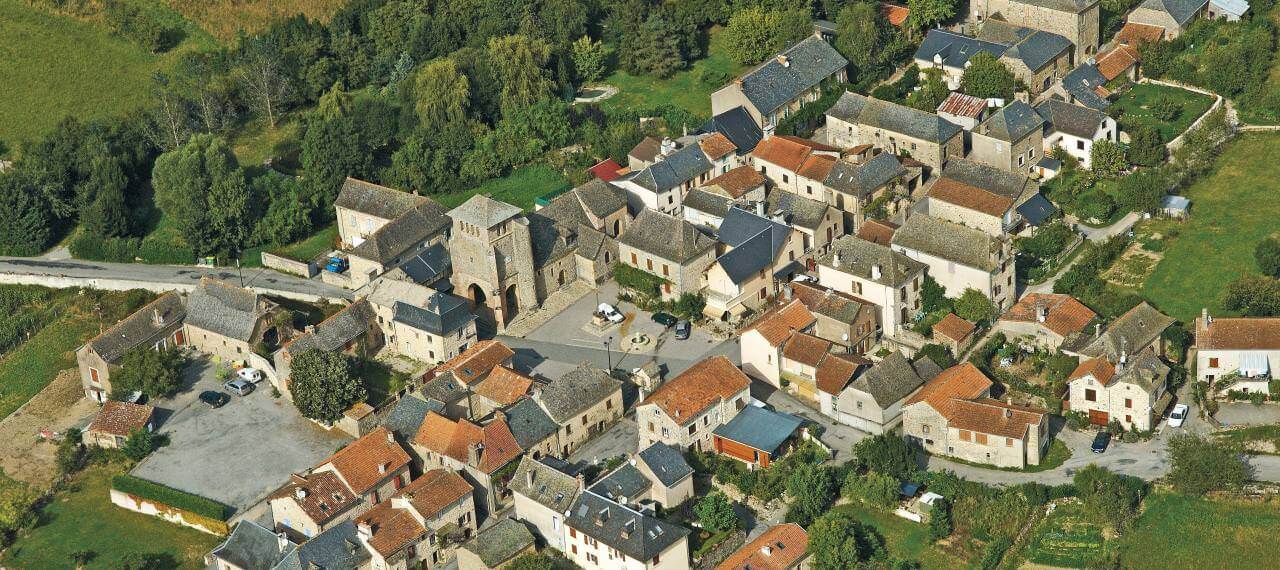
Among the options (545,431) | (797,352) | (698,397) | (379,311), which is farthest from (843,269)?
(379,311)

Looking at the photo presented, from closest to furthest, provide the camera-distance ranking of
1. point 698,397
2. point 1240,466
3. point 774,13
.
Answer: point 1240,466
point 698,397
point 774,13

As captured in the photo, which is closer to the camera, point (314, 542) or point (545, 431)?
point (314, 542)

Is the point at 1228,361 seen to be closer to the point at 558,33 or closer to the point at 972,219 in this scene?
the point at 972,219

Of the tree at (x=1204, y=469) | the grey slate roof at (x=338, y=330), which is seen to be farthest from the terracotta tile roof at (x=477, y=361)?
the tree at (x=1204, y=469)

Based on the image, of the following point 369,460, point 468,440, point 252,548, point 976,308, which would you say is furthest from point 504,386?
point 976,308

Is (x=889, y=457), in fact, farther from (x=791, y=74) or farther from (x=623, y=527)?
(x=791, y=74)

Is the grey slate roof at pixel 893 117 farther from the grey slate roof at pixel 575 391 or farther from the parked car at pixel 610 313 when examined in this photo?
the grey slate roof at pixel 575 391
